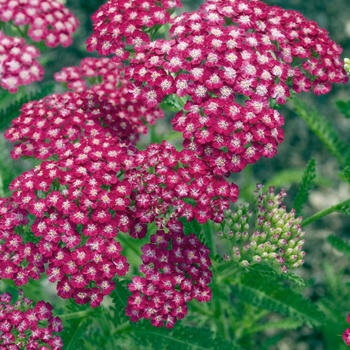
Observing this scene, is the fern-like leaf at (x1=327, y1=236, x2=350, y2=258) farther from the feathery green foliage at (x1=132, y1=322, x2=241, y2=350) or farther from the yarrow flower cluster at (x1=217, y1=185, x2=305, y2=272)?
the feathery green foliage at (x1=132, y1=322, x2=241, y2=350)

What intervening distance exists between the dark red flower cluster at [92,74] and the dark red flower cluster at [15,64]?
6.9 inches

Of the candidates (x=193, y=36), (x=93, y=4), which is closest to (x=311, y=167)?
(x=193, y=36)

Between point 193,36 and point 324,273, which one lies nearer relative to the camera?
point 193,36

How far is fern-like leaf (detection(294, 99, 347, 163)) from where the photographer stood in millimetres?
3584

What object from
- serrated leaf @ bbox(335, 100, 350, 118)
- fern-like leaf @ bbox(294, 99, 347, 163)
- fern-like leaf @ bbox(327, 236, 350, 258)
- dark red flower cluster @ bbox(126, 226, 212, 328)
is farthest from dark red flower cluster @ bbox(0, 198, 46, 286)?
serrated leaf @ bbox(335, 100, 350, 118)

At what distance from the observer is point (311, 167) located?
339 cm

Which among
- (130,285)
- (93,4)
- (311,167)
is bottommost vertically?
(93,4)

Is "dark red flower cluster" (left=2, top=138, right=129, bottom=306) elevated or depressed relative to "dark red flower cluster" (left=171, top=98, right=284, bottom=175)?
depressed

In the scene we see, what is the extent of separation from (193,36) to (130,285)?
1.19 metres

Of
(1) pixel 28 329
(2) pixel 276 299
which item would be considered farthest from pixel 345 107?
(1) pixel 28 329

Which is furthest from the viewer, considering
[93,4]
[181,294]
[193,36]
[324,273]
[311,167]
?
[93,4]

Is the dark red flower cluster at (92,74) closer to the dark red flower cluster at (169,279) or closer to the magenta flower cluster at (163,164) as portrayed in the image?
the magenta flower cluster at (163,164)

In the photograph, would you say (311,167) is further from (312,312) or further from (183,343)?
(183,343)

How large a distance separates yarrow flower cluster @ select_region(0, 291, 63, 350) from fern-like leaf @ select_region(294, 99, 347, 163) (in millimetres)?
1783
